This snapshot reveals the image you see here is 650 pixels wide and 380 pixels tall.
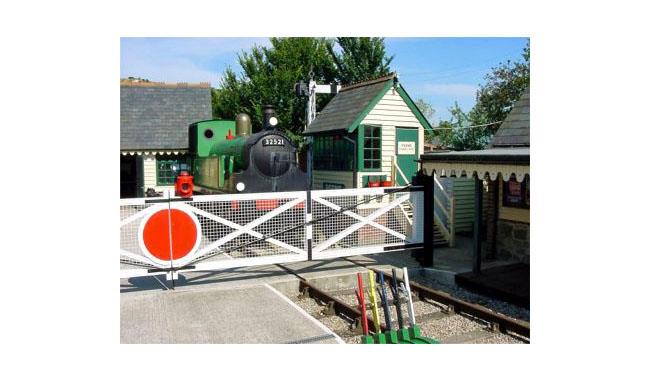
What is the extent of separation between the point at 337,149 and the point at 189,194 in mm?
6629

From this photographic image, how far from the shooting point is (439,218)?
35.9 feet

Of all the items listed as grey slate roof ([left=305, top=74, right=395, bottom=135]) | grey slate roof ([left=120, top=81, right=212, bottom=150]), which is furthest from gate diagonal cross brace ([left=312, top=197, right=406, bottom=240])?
grey slate roof ([left=120, top=81, right=212, bottom=150])

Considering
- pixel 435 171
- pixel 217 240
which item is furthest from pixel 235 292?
pixel 435 171

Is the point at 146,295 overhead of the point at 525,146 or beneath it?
beneath

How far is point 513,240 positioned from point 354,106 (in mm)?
6017

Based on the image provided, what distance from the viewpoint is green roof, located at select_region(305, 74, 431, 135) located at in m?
12.9

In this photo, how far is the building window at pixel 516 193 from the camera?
8812 millimetres

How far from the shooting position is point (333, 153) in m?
14.0

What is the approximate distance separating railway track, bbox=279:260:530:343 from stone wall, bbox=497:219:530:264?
254 centimetres

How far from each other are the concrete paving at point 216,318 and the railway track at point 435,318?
0.51 metres

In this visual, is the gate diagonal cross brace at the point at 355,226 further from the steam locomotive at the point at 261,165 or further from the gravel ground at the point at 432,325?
the steam locomotive at the point at 261,165

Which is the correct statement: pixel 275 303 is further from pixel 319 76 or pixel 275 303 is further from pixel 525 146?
pixel 319 76

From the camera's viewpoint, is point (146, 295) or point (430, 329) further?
point (146, 295)

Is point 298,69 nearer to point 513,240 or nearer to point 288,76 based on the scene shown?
point 288,76
